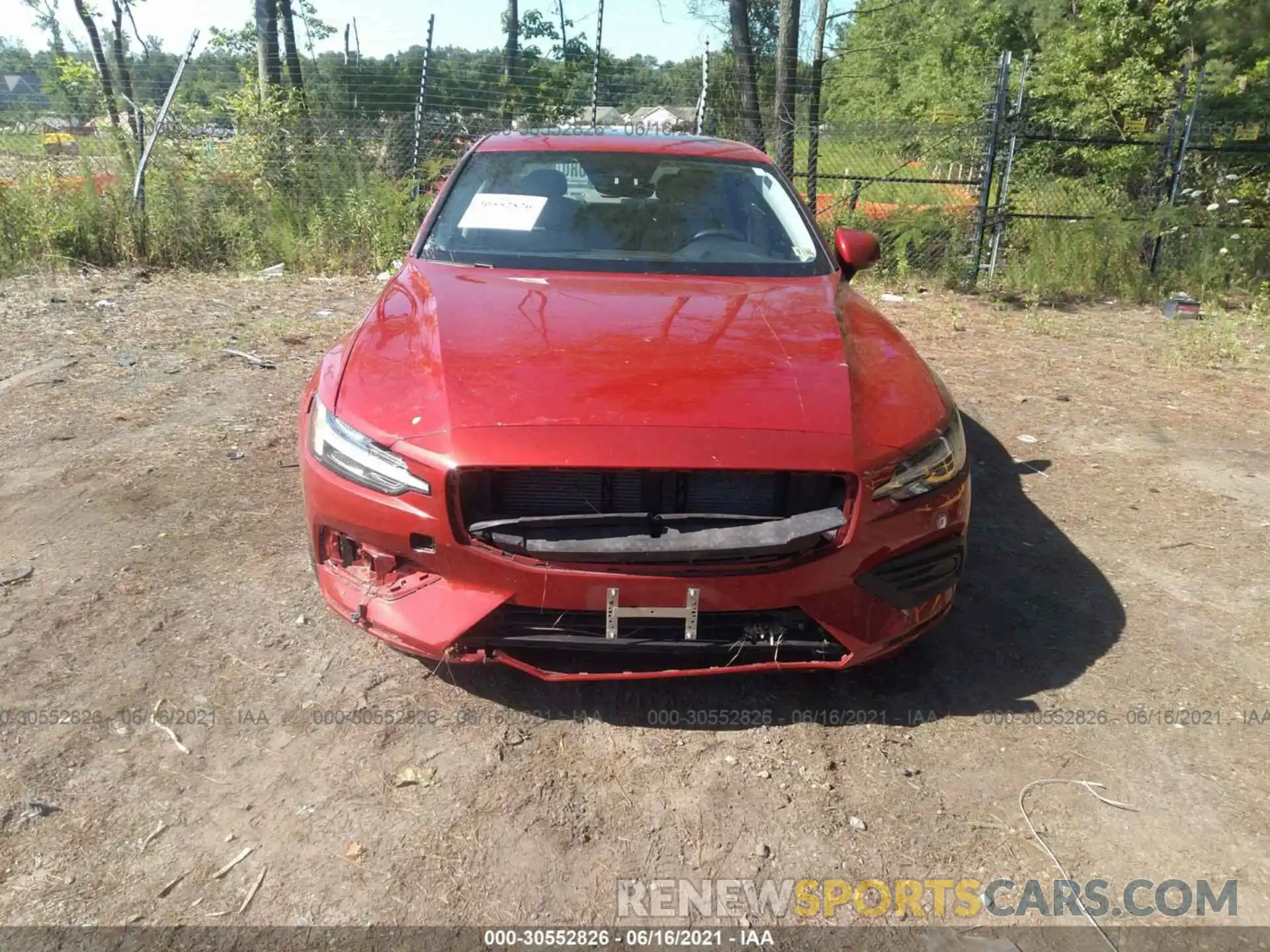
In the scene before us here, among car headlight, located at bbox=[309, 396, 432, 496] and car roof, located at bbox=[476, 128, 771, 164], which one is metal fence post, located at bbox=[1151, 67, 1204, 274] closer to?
car roof, located at bbox=[476, 128, 771, 164]

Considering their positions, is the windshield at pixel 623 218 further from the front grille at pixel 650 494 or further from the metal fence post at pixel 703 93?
the metal fence post at pixel 703 93

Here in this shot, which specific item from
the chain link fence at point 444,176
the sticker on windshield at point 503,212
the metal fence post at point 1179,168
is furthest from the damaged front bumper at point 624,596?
the metal fence post at point 1179,168

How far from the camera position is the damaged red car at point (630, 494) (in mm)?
2488

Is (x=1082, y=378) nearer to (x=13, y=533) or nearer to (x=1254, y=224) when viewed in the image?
(x=1254, y=224)

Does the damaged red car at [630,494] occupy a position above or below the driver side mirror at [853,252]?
below

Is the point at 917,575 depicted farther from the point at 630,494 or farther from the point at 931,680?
the point at 630,494

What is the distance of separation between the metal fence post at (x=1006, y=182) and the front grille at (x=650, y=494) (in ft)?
25.9

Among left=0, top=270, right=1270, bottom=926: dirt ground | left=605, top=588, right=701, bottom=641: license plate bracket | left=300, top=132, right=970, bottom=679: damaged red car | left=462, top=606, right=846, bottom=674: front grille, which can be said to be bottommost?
left=0, top=270, right=1270, bottom=926: dirt ground

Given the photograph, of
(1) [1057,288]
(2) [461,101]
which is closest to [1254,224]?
(1) [1057,288]

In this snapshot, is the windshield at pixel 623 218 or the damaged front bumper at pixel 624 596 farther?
the windshield at pixel 623 218

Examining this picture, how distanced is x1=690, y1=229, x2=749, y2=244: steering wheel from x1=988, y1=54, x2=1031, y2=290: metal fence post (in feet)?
20.9

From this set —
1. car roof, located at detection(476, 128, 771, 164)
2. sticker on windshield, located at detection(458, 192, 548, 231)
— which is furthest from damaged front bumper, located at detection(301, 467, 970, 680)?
car roof, located at detection(476, 128, 771, 164)

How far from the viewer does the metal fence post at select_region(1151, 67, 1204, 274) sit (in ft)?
31.2

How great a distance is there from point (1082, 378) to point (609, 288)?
174 inches
